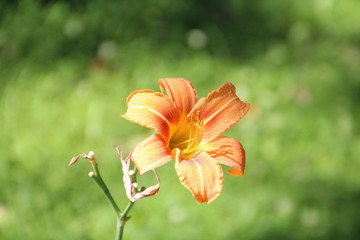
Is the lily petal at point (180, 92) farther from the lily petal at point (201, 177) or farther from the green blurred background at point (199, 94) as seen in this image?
the green blurred background at point (199, 94)

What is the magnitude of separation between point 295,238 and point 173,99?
1.52 meters

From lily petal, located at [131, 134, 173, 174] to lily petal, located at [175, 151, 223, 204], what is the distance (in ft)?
0.10

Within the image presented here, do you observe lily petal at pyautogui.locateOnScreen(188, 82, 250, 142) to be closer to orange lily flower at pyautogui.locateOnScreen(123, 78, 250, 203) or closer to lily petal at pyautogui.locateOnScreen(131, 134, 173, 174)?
orange lily flower at pyautogui.locateOnScreen(123, 78, 250, 203)

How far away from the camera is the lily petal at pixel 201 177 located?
3.15 ft

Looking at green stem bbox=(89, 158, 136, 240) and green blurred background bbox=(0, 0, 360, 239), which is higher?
green blurred background bbox=(0, 0, 360, 239)

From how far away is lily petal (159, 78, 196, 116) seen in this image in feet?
3.55

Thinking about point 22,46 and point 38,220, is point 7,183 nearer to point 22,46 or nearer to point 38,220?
point 38,220

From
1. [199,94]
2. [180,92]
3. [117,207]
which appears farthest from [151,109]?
[199,94]

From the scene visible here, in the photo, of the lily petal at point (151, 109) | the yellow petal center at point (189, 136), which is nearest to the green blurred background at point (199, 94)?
the yellow petal center at point (189, 136)

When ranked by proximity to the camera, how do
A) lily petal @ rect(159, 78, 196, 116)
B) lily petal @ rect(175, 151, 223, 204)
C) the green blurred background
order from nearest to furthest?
lily petal @ rect(175, 151, 223, 204) → lily petal @ rect(159, 78, 196, 116) → the green blurred background

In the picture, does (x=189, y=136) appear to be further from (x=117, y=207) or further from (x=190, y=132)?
(x=117, y=207)

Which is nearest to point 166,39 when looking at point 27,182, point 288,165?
point 288,165

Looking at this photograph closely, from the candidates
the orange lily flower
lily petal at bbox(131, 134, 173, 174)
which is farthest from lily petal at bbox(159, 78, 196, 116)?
lily petal at bbox(131, 134, 173, 174)

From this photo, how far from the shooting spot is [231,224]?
242 cm
